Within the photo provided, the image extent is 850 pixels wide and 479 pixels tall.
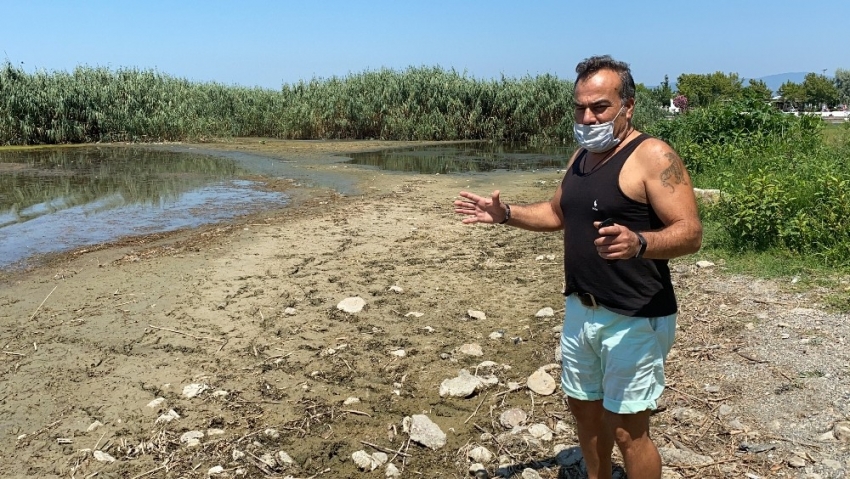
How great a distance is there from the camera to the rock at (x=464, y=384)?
381 cm

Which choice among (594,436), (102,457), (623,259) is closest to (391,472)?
(594,436)

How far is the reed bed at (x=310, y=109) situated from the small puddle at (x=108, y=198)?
16.7 feet

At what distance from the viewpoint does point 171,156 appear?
18.4 meters

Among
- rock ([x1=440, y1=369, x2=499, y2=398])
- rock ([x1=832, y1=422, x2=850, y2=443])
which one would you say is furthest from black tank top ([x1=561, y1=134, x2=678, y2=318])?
rock ([x1=440, y1=369, x2=499, y2=398])

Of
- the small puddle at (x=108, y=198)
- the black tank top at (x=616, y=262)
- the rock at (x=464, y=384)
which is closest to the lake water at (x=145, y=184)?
the small puddle at (x=108, y=198)

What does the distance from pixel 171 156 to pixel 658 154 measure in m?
18.1

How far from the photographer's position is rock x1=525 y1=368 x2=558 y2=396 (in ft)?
12.4

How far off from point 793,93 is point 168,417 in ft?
207

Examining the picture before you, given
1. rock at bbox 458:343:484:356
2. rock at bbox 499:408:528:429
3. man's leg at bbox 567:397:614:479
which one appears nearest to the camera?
man's leg at bbox 567:397:614:479

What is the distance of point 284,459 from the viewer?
125 inches

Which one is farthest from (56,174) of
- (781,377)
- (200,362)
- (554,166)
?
(781,377)

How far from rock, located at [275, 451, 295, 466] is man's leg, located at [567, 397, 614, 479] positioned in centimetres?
138

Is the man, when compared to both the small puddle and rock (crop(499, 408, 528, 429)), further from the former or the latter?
the small puddle

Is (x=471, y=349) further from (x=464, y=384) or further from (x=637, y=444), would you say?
(x=637, y=444)
